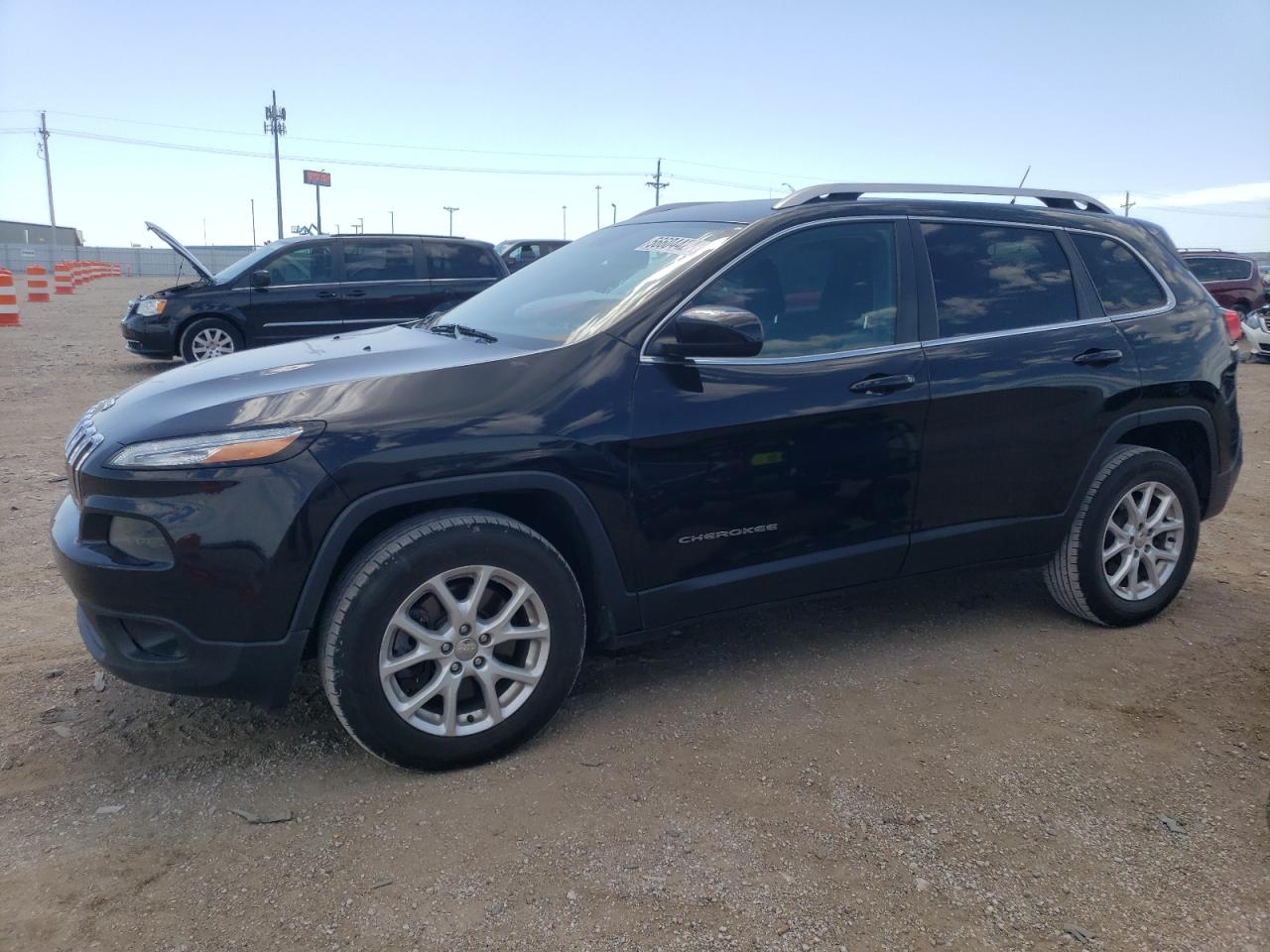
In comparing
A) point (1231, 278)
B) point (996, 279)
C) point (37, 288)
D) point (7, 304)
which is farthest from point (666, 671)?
point (37, 288)

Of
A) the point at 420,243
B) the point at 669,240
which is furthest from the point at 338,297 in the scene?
the point at 669,240

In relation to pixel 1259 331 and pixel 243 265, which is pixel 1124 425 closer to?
pixel 243 265

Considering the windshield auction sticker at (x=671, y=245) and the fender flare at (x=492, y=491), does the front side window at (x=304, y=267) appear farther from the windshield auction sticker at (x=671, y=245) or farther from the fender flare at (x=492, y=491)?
the fender flare at (x=492, y=491)

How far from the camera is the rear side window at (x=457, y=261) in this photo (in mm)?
12203

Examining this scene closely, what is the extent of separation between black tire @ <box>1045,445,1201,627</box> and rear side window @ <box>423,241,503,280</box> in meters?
9.49

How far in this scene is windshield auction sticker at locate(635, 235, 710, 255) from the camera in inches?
138

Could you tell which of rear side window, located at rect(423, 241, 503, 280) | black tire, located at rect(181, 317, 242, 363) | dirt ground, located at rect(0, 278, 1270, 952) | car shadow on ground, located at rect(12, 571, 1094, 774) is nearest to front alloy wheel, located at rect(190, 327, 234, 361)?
black tire, located at rect(181, 317, 242, 363)

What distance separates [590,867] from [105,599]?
157 centimetres

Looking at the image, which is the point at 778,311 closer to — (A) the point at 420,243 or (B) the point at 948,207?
(B) the point at 948,207

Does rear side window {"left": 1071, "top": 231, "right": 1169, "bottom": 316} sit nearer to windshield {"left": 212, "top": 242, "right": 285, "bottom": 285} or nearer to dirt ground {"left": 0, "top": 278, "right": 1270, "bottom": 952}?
dirt ground {"left": 0, "top": 278, "right": 1270, "bottom": 952}

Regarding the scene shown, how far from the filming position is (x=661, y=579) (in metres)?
3.24

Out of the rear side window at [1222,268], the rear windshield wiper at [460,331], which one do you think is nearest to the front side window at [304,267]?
the rear windshield wiper at [460,331]

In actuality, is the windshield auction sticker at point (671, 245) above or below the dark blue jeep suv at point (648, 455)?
above

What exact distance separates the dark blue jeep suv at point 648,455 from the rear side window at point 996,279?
1 centimetres
